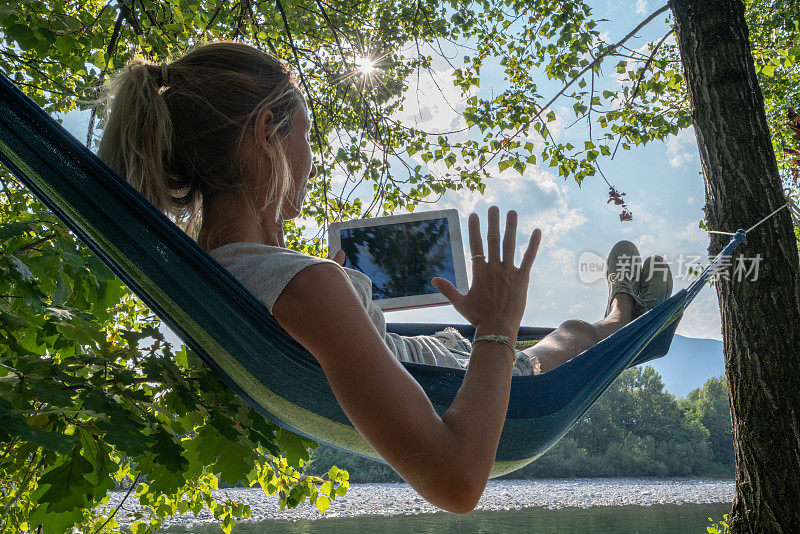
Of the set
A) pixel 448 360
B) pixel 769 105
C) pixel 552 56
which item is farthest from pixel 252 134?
pixel 769 105

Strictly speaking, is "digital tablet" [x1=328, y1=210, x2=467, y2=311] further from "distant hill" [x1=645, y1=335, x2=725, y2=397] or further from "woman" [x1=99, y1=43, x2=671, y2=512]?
"distant hill" [x1=645, y1=335, x2=725, y2=397]

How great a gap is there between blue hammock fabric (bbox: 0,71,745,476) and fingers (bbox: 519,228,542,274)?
234 mm

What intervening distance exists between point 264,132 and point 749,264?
182 centimetres

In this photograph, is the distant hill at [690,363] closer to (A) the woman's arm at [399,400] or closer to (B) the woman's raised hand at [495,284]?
(B) the woman's raised hand at [495,284]

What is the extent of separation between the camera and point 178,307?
1.05 m

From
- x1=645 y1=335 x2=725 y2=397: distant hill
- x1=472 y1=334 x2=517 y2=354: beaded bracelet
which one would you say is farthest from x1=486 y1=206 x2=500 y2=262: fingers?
x1=645 y1=335 x2=725 y2=397: distant hill

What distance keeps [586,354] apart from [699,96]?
1.51 metres

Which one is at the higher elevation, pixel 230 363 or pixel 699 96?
pixel 699 96

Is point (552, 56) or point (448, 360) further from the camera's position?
point (552, 56)

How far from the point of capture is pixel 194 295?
1008 millimetres

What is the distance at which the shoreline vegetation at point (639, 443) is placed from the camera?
34875 millimetres

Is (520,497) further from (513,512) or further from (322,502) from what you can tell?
(322,502)

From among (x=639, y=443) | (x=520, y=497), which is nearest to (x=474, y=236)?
(x=520, y=497)

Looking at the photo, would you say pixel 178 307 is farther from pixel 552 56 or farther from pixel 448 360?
pixel 552 56
